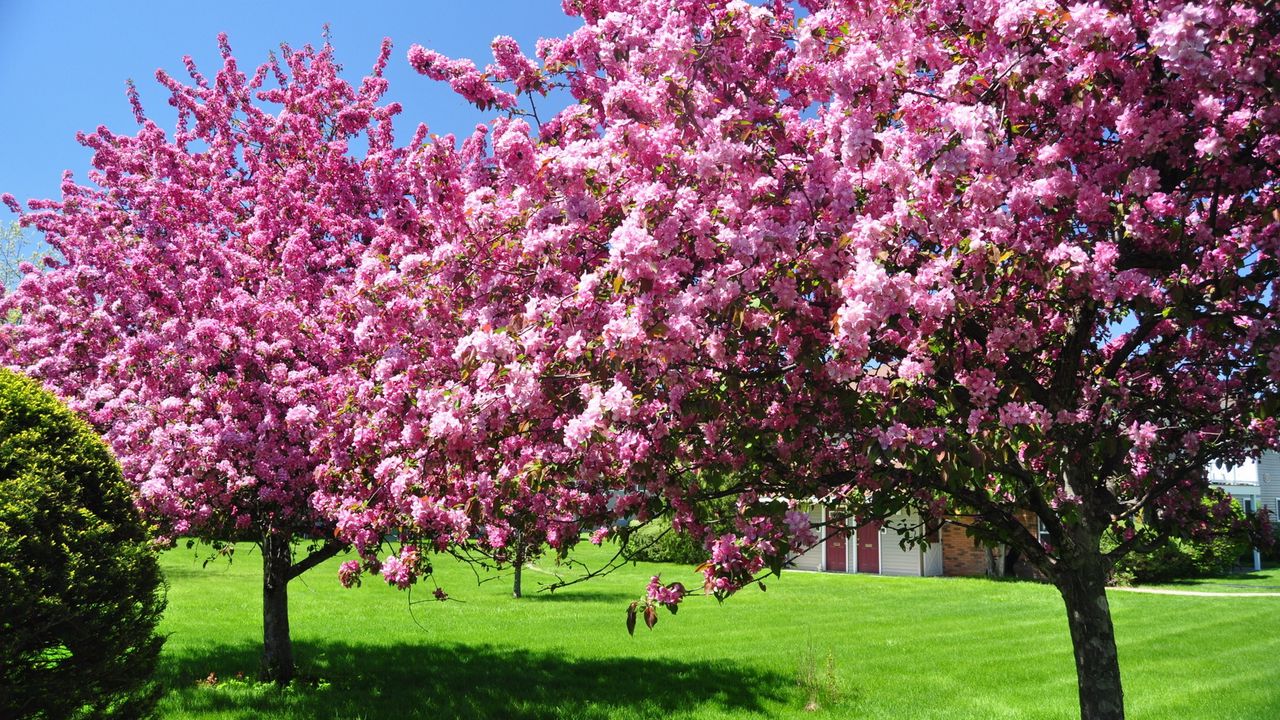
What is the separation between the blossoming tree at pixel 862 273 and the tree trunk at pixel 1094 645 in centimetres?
2

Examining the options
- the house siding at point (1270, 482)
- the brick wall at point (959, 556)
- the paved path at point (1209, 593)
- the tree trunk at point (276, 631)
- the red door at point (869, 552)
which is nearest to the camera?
the tree trunk at point (276, 631)

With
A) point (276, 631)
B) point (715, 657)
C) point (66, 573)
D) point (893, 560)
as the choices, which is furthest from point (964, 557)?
point (66, 573)

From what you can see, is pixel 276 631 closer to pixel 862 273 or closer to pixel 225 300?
pixel 225 300

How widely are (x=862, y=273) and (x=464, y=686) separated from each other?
32.1ft

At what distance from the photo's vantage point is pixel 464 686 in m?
11.3

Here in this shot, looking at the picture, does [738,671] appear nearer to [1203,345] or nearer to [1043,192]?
[1203,345]

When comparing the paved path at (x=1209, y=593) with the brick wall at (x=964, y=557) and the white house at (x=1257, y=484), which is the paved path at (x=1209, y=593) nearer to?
the brick wall at (x=964, y=557)

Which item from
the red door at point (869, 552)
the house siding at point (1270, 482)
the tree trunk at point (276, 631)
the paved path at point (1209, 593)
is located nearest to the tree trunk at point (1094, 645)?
the tree trunk at point (276, 631)

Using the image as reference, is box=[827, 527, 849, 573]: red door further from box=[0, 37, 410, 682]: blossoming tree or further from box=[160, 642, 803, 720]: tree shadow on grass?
box=[0, 37, 410, 682]: blossoming tree

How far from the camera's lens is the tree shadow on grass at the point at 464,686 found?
31.9 ft

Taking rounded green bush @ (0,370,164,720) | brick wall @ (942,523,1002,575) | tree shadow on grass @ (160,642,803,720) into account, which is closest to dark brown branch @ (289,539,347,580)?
tree shadow on grass @ (160,642,803,720)

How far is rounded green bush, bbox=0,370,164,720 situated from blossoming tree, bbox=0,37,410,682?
2172 mm

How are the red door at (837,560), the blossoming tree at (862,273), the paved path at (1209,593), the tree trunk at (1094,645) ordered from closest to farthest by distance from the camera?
the blossoming tree at (862,273) → the tree trunk at (1094,645) → the paved path at (1209,593) → the red door at (837,560)

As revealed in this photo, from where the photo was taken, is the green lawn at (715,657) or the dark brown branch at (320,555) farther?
the green lawn at (715,657)
